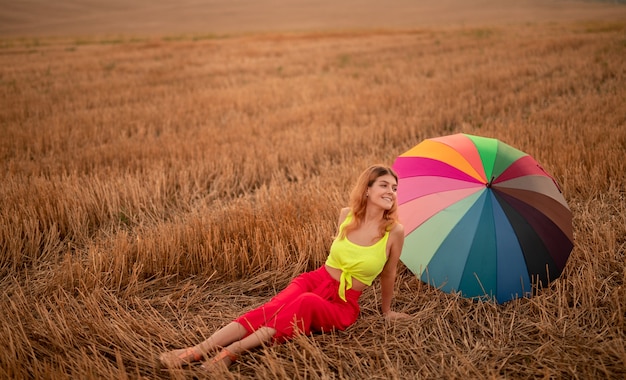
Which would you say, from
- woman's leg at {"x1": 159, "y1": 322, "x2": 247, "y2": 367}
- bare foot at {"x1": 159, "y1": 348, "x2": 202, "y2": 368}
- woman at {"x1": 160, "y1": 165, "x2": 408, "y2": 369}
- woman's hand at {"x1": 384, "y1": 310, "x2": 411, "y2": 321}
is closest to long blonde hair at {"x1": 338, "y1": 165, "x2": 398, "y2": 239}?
woman at {"x1": 160, "y1": 165, "x2": 408, "y2": 369}

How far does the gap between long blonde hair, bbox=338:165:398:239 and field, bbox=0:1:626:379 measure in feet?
2.26

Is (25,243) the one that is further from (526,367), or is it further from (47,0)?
(47,0)

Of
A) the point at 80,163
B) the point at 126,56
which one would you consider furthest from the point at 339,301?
the point at 126,56

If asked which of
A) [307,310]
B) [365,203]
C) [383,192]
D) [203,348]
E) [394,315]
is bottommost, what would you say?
[394,315]

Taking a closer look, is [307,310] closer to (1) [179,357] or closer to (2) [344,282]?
(2) [344,282]

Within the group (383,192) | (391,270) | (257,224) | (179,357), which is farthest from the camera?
(257,224)

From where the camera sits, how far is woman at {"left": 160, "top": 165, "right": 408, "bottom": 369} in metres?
2.56

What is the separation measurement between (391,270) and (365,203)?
498 mm

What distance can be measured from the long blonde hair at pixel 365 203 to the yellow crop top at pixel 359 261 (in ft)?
0.26

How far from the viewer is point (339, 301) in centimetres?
284

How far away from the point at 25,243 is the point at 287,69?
13.2m

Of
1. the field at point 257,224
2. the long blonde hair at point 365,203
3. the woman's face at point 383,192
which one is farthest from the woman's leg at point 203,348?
the woman's face at point 383,192

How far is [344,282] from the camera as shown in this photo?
2.79m

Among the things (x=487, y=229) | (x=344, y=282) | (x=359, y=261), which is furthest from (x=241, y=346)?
(x=487, y=229)
